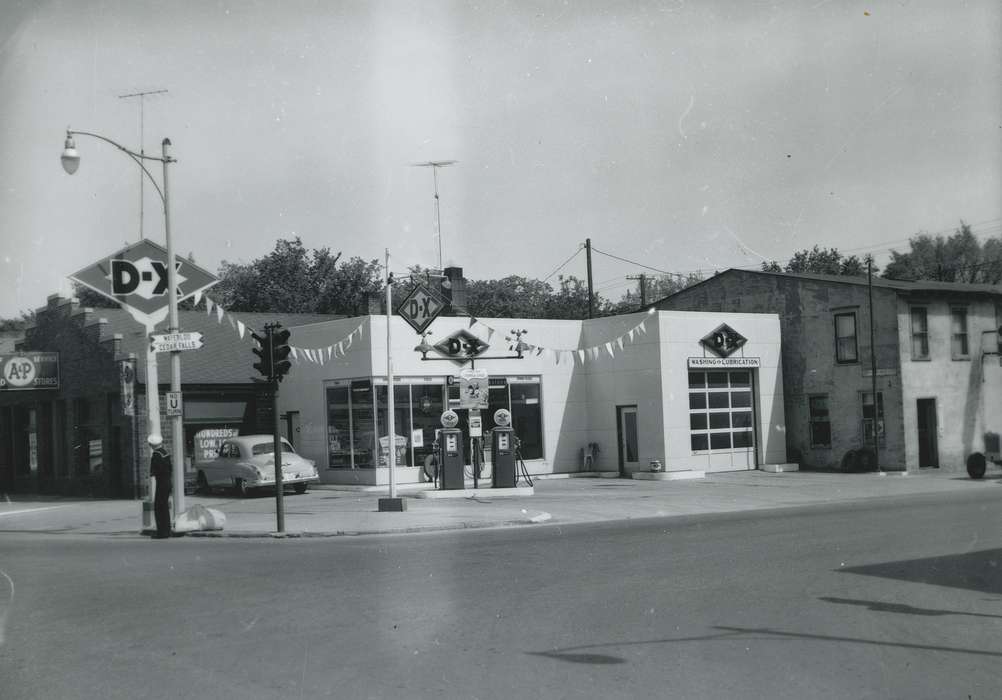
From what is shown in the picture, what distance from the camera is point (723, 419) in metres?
33.6

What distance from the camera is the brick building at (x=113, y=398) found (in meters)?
30.6

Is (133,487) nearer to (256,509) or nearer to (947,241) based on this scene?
(256,509)

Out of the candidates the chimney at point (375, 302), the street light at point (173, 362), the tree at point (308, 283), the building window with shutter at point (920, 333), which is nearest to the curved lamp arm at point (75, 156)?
the street light at point (173, 362)

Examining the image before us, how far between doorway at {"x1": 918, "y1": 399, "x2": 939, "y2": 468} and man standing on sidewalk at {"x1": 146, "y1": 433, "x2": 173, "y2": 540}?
2524 centimetres

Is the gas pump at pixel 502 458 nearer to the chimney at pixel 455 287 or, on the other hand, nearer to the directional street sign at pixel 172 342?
the chimney at pixel 455 287

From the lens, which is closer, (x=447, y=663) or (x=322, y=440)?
(x=447, y=663)

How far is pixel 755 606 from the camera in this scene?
31.8 ft

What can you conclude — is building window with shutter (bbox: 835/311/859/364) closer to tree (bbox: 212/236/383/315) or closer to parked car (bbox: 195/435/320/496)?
parked car (bbox: 195/435/320/496)

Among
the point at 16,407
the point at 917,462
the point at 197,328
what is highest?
the point at 197,328

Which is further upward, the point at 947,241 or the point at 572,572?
the point at 947,241

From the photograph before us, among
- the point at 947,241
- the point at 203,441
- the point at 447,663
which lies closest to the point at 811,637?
the point at 447,663

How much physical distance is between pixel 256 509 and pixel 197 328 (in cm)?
1209

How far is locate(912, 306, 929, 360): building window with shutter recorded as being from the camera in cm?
3391

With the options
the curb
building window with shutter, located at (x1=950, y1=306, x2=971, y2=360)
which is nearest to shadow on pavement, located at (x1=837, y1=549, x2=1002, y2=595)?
the curb
